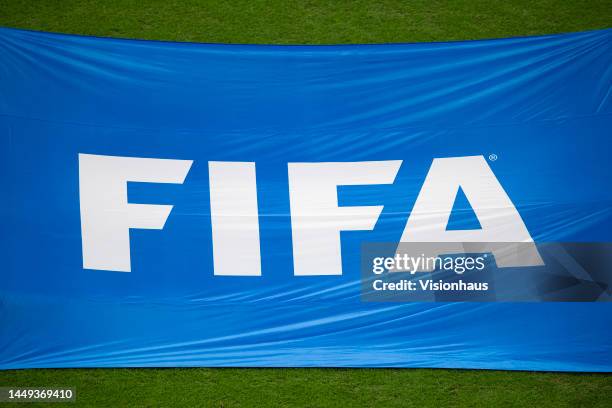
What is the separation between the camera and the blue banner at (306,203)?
4199mm

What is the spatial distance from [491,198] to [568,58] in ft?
3.08

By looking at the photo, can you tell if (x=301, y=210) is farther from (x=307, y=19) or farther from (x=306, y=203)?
(x=307, y=19)

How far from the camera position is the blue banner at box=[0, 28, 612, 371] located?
4.20m

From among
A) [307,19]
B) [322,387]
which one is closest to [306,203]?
[322,387]

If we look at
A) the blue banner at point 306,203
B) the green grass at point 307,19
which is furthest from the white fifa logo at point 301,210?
the green grass at point 307,19

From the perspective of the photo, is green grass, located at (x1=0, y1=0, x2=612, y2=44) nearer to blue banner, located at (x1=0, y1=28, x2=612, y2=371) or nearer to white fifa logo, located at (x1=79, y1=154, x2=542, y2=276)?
blue banner, located at (x1=0, y1=28, x2=612, y2=371)

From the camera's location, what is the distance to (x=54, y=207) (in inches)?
167

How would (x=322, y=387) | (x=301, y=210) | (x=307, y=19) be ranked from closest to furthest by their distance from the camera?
1. (x=322, y=387)
2. (x=301, y=210)
3. (x=307, y=19)

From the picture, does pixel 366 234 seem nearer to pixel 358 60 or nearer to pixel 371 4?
pixel 358 60

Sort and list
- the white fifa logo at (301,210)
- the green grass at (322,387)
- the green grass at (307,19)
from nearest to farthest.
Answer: the green grass at (322,387) < the white fifa logo at (301,210) < the green grass at (307,19)

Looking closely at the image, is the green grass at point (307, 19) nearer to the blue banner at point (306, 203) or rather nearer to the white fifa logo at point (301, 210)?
the blue banner at point (306, 203)

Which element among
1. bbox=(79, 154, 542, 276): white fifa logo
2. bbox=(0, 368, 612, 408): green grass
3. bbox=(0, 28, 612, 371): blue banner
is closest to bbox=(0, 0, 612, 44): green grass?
bbox=(0, 28, 612, 371): blue banner

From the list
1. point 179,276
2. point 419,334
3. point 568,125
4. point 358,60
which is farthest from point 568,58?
point 179,276

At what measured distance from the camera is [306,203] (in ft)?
14.2
